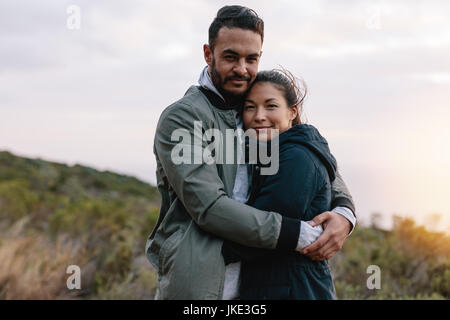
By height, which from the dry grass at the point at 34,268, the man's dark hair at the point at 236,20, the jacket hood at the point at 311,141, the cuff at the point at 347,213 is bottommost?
the dry grass at the point at 34,268

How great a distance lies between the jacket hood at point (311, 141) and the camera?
2.64 m

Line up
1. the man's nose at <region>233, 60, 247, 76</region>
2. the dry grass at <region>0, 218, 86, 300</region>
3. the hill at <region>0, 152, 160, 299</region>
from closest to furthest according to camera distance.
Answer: the man's nose at <region>233, 60, 247, 76</region> → the dry grass at <region>0, 218, 86, 300</region> → the hill at <region>0, 152, 160, 299</region>

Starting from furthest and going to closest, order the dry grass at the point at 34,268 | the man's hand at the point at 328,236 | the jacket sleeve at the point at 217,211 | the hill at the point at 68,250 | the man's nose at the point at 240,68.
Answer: the hill at the point at 68,250 < the dry grass at the point at 34,268 < the man's nose at the point at 240,68 < the man's hand at the point at 328,236 < the jacket sleeve at the point at 217,211

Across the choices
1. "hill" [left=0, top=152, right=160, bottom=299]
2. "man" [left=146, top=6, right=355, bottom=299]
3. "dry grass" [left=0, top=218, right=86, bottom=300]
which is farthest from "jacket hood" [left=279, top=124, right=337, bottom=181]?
"dry grass" [left=0, top=218, right=86, bottom=300]

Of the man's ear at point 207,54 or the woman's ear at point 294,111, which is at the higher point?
the man's ear at point 207,54

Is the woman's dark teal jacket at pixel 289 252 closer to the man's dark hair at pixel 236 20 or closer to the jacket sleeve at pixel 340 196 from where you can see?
the jacket sleeve at pixel 340 196

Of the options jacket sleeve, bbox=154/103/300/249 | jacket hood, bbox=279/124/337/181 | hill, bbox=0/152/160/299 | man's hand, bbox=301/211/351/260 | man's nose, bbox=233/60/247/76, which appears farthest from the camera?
hill, bbox=0/152/160/299

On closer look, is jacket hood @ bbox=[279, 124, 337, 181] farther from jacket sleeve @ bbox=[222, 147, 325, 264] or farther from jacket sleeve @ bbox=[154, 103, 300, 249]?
jacket sleeve @ bbox=[154, 103, 300, 249]

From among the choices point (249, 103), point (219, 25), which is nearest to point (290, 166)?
point (249, 103)

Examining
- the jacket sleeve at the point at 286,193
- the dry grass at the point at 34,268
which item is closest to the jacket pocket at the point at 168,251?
the jacket sleeve at the point at 286,193

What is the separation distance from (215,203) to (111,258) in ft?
18.6

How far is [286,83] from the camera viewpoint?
3037mm

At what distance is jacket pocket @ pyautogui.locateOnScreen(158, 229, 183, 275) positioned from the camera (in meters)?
2.49
